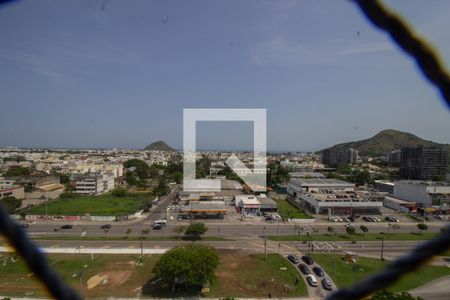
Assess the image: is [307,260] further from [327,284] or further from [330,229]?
[330,229]

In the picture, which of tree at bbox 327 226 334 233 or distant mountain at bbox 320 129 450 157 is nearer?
tree at bbox 327 226 334 233

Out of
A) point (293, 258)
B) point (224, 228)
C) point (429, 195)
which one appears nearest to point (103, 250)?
point (224, 228)

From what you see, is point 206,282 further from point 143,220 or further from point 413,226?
point 413,226

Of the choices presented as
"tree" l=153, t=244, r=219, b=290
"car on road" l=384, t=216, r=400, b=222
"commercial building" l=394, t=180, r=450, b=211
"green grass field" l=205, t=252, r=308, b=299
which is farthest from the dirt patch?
"commercial building" l=394, t=180, r=450, b=211

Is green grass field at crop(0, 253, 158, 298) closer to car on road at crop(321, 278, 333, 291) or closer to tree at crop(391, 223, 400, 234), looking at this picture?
car on road at crop(321, 278, 333, 291)

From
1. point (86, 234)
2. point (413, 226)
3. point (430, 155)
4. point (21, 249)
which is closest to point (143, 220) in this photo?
point (86, 234)
